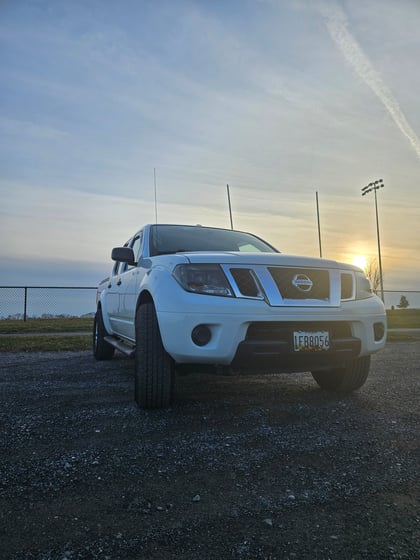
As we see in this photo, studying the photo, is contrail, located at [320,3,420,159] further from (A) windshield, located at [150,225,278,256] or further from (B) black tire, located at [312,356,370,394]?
(B) black tire, located at [312,356,370,394]

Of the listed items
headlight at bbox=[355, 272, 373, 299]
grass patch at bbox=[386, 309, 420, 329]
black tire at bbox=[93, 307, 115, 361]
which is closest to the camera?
headlight at bbox=[355, 272, 373, 299]

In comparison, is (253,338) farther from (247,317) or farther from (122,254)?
(122,254)

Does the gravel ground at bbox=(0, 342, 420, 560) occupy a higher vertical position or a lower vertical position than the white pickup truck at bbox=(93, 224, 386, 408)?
lower

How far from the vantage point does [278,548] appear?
4.81 feet

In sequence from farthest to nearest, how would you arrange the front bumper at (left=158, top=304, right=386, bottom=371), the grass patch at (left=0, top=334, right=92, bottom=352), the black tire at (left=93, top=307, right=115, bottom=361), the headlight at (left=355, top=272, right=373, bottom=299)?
the grass patch at (left=0, top=334, right=92, bottom=352) < the black tire at (left=93, top=307, right=115, bottom=361) < the headlight at (left=355, top=272, right=373, bottom=299) < the front bumper at (left=158, top=304, right=386, bottom=371)

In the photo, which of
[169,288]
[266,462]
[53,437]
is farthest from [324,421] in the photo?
[53,437]

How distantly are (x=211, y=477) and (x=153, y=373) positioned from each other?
1.28m

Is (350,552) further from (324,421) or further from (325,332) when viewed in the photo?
(325,332)

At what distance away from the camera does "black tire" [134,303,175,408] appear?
325 centimetres

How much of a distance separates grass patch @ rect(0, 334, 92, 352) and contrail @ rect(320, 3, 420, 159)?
30.0 ft

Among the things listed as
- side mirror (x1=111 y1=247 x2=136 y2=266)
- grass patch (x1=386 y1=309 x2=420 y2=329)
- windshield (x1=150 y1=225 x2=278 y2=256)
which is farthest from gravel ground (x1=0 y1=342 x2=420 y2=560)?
grass patch (x1=386 y1=309 x2=420 y2=329)

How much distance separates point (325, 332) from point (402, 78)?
8.54m

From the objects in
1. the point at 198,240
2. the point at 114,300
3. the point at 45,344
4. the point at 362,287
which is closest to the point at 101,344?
the point at 114,300

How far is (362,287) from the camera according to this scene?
12.3 feet
